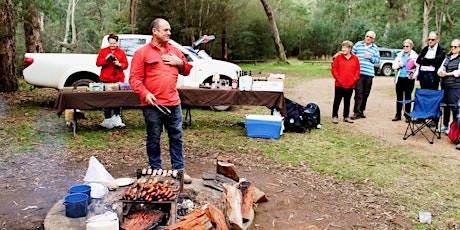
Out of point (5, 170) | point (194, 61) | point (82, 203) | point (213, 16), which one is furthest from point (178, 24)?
point (82, 203)

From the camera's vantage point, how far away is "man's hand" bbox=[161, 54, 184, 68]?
420cm

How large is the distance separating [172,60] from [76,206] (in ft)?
5.75

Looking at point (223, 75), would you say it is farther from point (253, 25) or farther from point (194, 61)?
point (253, 25)

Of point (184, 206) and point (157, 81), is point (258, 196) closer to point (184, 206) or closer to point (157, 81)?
point (184, 206)

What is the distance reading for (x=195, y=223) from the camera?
3078 millimetres

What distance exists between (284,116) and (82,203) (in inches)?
175

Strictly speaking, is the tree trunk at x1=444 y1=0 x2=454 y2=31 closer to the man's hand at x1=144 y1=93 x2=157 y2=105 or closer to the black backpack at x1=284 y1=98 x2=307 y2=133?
the black backpack at x1=284 y1=98 x2=307 y2=133

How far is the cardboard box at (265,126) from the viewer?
6914mm

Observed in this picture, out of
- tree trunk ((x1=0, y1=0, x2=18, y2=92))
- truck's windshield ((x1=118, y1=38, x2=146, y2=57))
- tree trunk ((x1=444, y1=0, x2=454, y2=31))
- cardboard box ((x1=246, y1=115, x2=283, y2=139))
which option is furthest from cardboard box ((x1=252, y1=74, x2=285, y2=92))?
tree trunk ((x1=444, y1=0, x2=454, y2=31))

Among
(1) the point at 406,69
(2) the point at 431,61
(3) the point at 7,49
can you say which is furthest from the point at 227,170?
(3) the point at 7,49

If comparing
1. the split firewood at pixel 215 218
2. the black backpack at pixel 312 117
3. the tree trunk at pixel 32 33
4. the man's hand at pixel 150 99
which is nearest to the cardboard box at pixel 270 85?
the black backpack at pixel 312 117

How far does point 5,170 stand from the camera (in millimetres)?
5160

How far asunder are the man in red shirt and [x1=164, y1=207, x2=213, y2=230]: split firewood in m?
1.21

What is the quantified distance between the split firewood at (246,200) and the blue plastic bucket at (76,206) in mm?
1433
